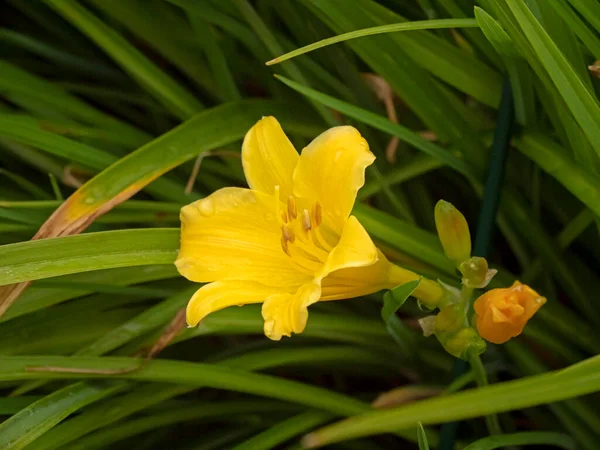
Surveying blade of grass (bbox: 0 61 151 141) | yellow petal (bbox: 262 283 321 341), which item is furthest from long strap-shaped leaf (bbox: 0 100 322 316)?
yellow petal (bbox: 262 283 321 341)

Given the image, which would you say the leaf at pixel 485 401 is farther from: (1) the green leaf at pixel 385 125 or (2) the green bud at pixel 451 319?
(1) the green leaf at pixel 385 125

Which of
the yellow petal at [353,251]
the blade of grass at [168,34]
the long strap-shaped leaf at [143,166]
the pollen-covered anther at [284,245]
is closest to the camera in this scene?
the yellow petal at [353,251]

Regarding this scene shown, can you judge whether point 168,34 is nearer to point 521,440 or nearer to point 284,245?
point 284,245

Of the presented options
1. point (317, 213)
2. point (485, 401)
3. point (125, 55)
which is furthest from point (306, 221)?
point (125, 55)

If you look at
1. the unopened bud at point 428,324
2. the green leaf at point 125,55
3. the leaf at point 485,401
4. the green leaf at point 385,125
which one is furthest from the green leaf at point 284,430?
the green leaf at point 125,55

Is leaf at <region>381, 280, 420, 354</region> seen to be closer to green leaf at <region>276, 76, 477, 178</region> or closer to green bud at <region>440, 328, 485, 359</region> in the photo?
green bud at <region>440, 328, 485, 359</region>

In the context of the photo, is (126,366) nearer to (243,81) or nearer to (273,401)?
(273,401)
